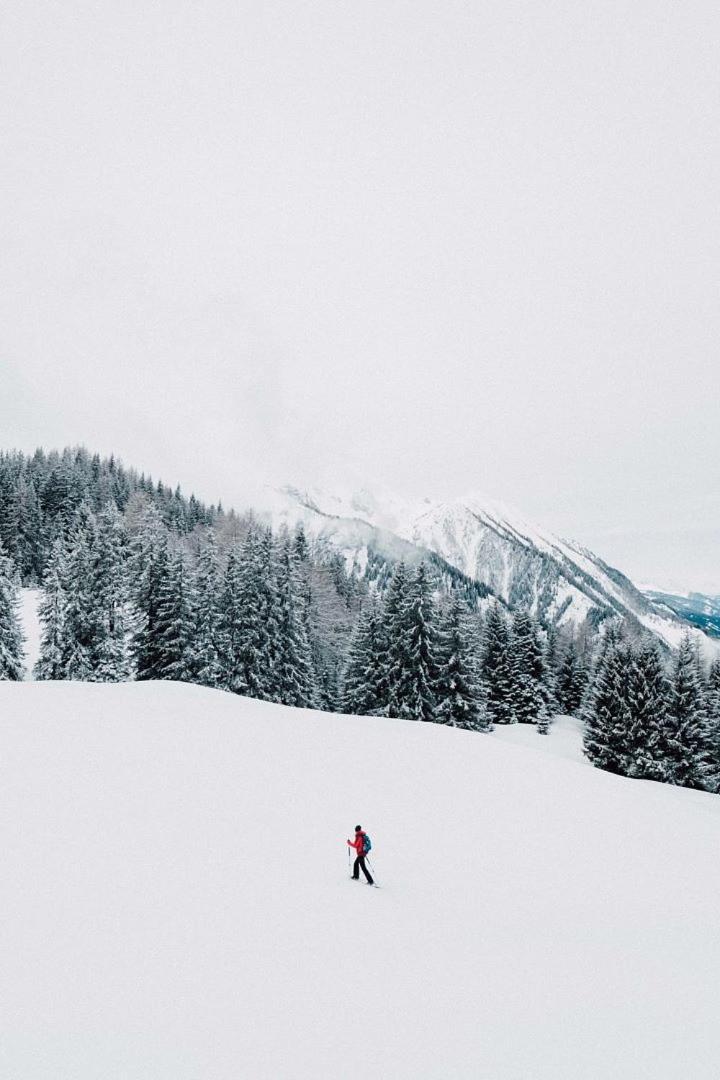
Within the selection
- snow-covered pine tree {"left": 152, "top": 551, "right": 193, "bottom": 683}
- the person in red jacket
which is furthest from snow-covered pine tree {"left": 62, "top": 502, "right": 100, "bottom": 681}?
the person in red jacket

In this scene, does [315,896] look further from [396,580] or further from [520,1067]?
[396,580]

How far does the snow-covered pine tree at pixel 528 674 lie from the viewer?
142ft

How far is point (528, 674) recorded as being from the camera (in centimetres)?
4412

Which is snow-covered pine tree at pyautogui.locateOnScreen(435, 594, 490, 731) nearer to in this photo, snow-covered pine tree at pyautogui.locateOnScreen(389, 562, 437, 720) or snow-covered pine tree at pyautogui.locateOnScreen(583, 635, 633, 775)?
snow-covered pine tree at pyautogui.locateOnScreen(389, 562, 437, 720)

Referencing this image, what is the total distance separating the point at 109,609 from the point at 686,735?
126 feet

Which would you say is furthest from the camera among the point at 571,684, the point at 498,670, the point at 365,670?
the point at 571,684

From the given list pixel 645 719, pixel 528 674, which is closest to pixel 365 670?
pixel 528 674

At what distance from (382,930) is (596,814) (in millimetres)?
9760

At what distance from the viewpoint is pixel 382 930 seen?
8258 mm

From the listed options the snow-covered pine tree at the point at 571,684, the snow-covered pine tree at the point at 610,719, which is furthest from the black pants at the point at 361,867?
the snow-covered pine tree at the point at 571,684

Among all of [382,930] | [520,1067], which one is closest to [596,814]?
[382,930]

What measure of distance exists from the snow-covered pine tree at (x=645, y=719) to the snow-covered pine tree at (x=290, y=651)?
20412 mm

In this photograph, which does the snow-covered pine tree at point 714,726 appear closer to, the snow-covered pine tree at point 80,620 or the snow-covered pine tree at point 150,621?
the snow-covered pine tree at point 150,621

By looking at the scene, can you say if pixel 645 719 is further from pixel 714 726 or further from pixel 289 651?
pixel 289 651
